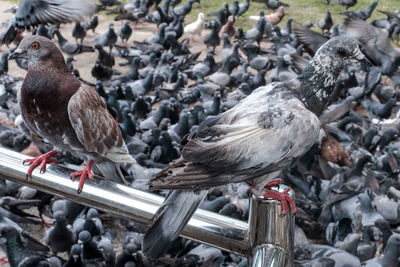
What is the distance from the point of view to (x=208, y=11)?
13766 millimetres

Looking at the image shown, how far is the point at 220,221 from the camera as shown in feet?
5.32

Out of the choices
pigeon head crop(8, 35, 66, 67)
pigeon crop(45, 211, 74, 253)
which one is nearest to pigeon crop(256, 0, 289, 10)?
pigeon crop(45, 211, 74, 253)

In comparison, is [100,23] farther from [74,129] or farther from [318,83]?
[318,83]

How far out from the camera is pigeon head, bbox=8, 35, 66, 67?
3.25 metres

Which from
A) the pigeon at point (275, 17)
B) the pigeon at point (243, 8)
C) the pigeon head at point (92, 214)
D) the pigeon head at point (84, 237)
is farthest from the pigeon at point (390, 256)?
the pigeon at point (243, 8)


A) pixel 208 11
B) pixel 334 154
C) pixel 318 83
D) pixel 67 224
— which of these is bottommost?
pixel 208 11

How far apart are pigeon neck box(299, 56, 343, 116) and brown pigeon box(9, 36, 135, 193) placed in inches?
50.9

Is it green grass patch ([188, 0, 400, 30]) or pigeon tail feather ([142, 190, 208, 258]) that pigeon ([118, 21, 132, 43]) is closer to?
green grass patch ([188, 0, 400, 30])

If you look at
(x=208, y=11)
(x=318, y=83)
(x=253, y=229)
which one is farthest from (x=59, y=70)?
(x=208, y=11)

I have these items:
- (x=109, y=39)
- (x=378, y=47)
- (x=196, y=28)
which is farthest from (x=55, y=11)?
(x=196, y=28)

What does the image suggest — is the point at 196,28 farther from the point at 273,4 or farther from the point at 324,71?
the point at 324,71

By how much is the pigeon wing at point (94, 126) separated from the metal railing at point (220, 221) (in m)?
1.51

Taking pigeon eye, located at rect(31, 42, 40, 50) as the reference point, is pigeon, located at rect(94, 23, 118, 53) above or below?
below

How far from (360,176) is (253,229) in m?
4.82
